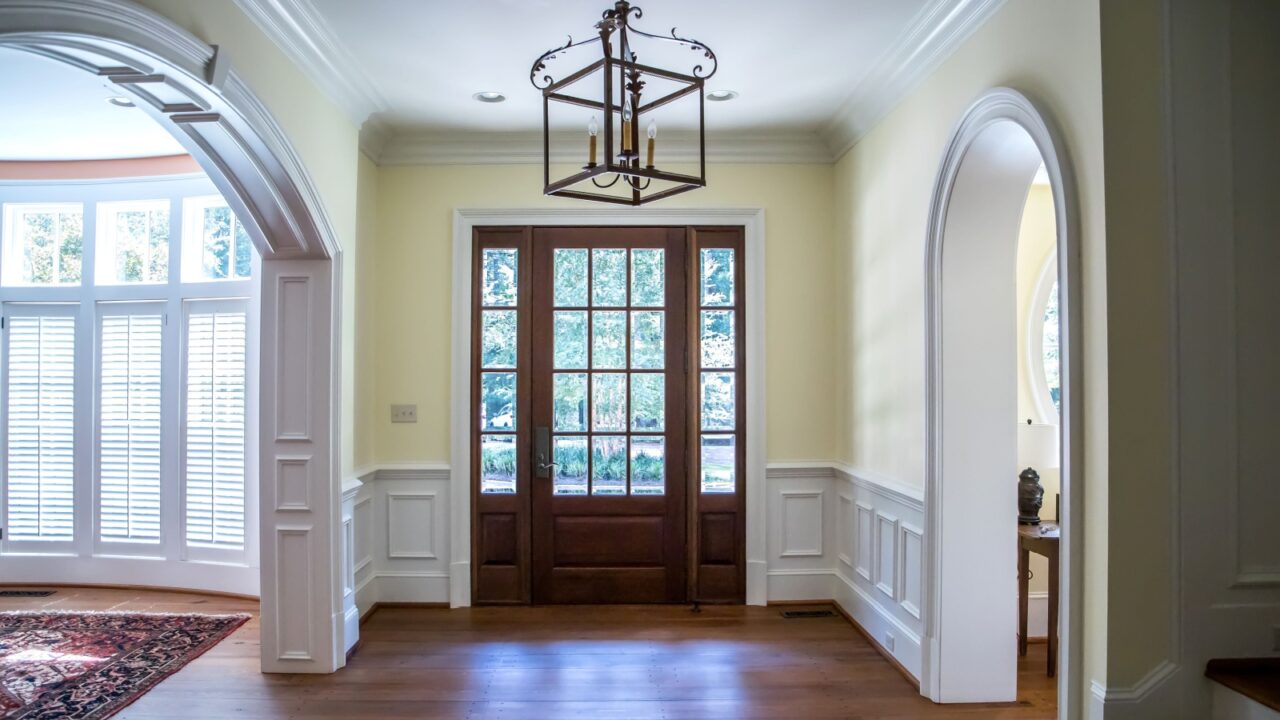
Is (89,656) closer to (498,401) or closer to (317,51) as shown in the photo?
(498,401)

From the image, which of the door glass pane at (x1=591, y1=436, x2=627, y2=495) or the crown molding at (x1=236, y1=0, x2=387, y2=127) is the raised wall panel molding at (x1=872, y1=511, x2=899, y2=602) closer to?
the door glass pane at (x1=591, y1=436, x2=627, y2=495)

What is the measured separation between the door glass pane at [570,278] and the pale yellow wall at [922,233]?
163cm

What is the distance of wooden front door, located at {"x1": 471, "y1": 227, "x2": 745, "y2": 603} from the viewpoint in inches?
192

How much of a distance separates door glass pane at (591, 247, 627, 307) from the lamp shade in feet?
7.93

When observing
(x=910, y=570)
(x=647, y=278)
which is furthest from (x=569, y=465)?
(x=910, y=570)

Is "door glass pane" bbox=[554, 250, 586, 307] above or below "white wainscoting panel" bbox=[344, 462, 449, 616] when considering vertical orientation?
above

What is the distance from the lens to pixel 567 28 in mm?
3340

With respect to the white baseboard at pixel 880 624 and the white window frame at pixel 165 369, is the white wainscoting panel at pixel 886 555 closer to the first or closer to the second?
the white baseboard at pixel 880 624

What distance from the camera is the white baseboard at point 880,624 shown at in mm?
3613

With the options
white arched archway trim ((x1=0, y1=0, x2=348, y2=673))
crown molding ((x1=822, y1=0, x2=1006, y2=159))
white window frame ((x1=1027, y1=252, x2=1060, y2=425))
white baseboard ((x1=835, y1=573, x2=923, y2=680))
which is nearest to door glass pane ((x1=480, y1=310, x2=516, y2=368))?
white arched archway trim ((x1=0, y1=0, x2=348, y2=673))

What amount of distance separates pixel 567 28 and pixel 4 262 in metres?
4.62

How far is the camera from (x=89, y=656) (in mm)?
3902

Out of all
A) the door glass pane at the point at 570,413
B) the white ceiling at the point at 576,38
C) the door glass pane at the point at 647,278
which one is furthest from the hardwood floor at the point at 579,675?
the white ceiling at the point at 576,38

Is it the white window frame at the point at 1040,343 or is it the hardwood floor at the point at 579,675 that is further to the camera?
the white window frame at the point at 1040,343
